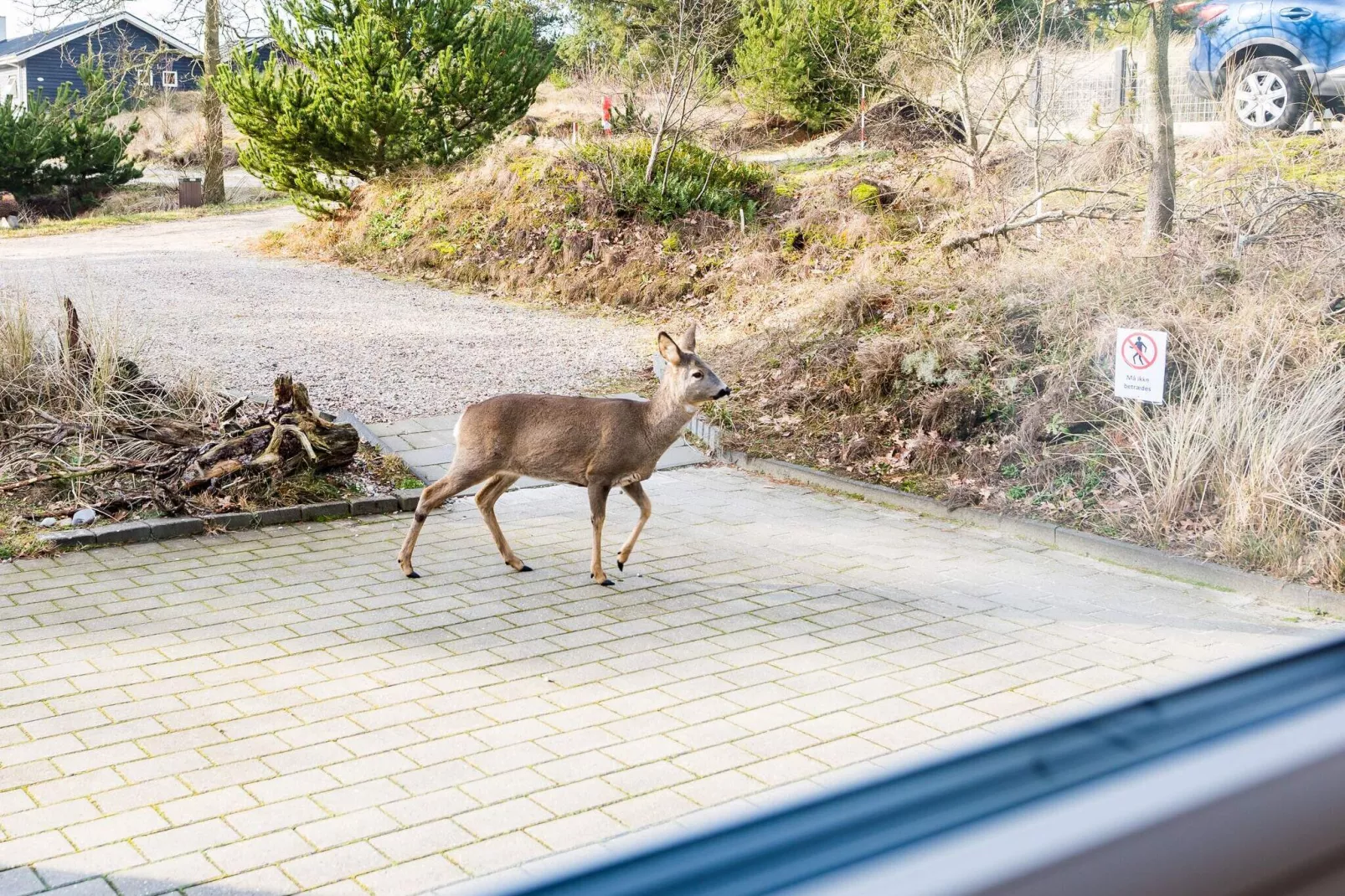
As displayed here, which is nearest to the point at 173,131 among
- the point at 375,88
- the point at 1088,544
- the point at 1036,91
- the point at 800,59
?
the point at 375,88

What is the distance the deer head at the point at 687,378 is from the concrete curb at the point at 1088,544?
7.66 ft

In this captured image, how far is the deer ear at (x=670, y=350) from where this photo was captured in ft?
22.6

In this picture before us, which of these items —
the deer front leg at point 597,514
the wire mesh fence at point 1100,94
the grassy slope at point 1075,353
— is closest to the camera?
the deer front leg at point 597,514

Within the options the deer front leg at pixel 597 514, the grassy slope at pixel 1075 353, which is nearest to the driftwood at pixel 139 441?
the deer front leg at pixel 597 514

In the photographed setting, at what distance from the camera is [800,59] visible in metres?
24.9

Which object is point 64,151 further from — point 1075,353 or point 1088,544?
point 1088,544

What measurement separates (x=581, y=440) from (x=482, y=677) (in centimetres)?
174

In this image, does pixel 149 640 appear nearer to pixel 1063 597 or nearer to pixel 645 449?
pixel 645 449

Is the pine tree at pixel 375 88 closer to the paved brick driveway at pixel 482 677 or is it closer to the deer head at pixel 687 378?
the paved brick driveway at pixel 482 677

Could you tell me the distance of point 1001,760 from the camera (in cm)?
81

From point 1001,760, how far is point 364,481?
830 centimetres

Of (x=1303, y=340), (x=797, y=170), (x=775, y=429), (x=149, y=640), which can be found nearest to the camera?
(x=149, y=640)

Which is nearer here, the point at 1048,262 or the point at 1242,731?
the point at 1242,731

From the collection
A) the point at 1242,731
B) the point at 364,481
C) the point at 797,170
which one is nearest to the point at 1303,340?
the point at 364,481
